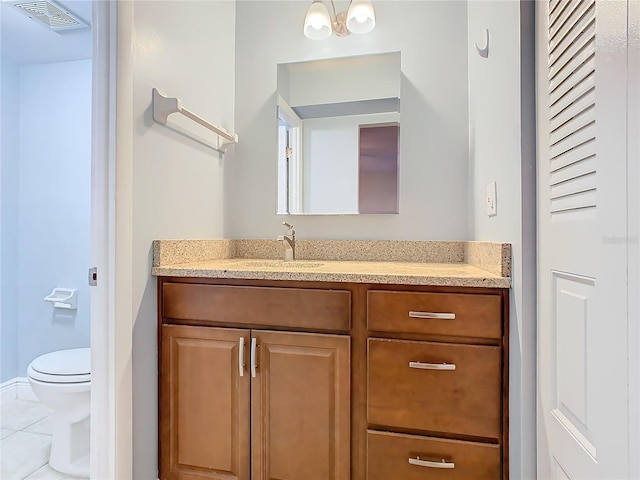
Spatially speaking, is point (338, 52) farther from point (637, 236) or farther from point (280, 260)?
point (637, 236)

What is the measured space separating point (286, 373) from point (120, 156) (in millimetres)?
939

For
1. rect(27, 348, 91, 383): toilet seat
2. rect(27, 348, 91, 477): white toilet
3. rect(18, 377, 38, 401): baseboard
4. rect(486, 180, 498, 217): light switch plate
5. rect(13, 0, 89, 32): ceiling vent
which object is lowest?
rect(18, 377, 38, 401): baseboard

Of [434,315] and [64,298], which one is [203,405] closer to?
[434,315]

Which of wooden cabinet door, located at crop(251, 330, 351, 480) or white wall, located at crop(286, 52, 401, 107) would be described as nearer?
wooden cabinet door, located at crop(251, 330, 351, 480)

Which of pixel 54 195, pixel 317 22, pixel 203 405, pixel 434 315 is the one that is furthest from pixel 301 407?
pixel 54 195

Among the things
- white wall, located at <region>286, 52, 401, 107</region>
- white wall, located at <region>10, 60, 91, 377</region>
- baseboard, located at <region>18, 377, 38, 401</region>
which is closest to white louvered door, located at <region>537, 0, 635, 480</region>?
white wall, located at <region>286, 52, 401, 107</region>

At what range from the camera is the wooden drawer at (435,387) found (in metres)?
1.14

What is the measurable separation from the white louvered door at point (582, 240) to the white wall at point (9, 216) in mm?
2900

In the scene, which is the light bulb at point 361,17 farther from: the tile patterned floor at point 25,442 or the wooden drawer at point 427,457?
the tile patterned floor at point 25,442

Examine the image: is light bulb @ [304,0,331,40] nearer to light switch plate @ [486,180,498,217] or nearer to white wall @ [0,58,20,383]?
light switch plate @ [486,180,498,217]

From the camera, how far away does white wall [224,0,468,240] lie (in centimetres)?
180

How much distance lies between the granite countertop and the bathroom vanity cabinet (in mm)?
37

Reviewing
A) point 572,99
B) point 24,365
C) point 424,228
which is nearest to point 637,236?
point 572,99

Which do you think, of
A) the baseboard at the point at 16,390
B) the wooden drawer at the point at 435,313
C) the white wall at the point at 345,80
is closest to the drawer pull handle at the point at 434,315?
the wooden drawer at the point at 435,313
